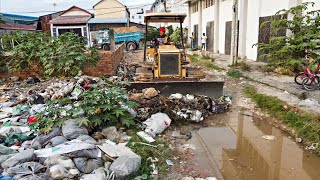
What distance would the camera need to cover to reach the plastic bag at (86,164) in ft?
11.3

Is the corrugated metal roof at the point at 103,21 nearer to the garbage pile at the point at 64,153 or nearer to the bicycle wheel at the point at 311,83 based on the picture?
the bicycle wheel at the point at 311,83

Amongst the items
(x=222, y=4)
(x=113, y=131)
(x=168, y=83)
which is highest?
(x=222, y=4)

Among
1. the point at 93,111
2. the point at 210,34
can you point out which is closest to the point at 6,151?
the point at 93,111

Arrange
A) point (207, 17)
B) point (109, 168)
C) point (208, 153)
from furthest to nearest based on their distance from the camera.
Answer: point (207, 17) < point (208, 153) < point (109, 168)

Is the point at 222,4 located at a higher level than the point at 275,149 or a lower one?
higher

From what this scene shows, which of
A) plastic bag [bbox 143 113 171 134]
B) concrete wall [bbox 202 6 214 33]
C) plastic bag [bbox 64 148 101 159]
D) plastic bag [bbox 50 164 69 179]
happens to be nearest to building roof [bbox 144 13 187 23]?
plastic bag [bbox 143 113 171 134]

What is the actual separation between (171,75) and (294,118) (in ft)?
10.3

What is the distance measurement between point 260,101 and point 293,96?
892 mm

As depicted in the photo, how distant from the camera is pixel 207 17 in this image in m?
22.2

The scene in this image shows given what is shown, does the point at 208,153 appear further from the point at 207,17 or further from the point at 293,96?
the point at 207,17

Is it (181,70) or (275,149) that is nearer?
(275,149)

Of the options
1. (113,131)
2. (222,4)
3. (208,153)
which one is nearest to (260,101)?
(208,153)

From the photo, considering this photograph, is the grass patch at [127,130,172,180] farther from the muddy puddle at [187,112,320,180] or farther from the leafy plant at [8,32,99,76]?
the leafy plant at [8,32,99,76]

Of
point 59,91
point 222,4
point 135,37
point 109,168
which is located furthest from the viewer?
point 135,37
